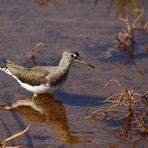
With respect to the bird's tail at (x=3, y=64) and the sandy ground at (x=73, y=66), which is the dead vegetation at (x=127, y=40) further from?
the bird's tail at (x=3, y=64)

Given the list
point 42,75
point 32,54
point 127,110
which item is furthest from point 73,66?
point 127,110

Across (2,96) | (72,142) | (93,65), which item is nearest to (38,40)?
(93,65)

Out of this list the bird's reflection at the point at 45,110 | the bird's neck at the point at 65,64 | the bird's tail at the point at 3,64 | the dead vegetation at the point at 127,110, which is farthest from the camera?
the bird's tail at the point at 3,64

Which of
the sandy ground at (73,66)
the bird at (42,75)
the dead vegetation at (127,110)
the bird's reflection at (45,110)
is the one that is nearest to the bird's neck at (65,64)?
the bird at (42,75)

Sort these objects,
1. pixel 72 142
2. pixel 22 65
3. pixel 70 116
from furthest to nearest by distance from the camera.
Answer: pixel 22 65 → pixel 70 116 → pixel 72 142

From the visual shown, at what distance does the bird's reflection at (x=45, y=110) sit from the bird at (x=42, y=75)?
173mm

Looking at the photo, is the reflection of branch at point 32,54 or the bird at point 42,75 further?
the reflection of branch at point 32,54

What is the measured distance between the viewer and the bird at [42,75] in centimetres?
958

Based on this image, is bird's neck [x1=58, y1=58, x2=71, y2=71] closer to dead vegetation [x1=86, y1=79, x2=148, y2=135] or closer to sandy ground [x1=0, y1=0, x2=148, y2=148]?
sandy ground [x1=0, y1=0, x2=148, y2=148]

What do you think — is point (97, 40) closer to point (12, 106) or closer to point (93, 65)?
point (93, 65)

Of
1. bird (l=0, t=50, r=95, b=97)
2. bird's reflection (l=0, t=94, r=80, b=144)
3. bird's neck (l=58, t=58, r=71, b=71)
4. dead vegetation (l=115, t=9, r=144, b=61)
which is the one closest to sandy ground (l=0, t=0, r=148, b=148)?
bird's reflection (l=0, t=94, r=80, b=144)

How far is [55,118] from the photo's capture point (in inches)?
364

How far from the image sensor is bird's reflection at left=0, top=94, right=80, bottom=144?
895 centimetres

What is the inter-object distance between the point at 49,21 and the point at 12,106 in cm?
343
